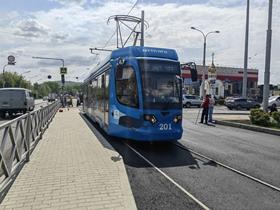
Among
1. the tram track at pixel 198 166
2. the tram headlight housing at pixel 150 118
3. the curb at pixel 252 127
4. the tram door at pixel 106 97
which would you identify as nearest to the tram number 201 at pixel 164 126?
the tram headlight housing at pixel 150 118

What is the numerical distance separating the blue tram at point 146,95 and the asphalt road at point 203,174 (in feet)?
2.03

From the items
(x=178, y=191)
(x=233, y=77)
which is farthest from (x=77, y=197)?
(x=233, y=77)

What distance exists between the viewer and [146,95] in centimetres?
1089

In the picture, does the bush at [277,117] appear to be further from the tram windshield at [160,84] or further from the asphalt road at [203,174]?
the tram windshield at [160,84]

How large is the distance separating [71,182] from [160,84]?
5.39 metres

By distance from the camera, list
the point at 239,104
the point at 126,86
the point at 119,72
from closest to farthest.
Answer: the point at 126,86, the point at 119,72, the point at 239,104

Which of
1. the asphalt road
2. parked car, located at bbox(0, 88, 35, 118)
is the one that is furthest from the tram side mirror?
parked car, located at bbox(0, 88, 35, 118)

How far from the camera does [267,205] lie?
226 inches

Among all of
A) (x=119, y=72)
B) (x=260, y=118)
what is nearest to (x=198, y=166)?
(x=119, y=72)

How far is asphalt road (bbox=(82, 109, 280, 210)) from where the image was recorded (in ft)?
19.4

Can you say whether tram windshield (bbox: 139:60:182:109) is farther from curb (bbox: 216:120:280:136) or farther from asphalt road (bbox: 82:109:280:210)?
curb (bbox: 216:120:280:136)

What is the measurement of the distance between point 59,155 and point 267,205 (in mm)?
5537

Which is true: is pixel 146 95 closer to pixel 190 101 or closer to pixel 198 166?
pixel 198 166

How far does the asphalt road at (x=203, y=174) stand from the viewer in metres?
5.91
